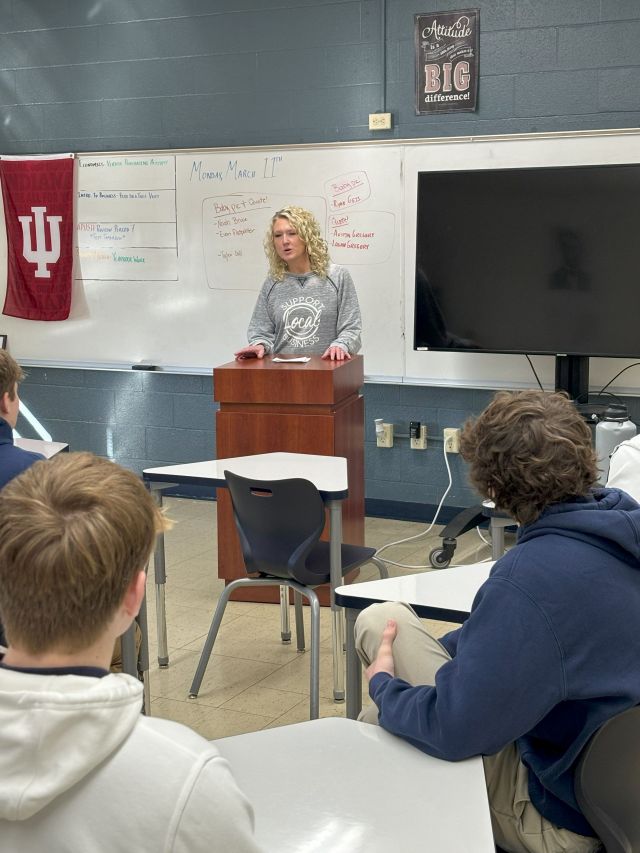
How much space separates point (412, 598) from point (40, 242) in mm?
4508

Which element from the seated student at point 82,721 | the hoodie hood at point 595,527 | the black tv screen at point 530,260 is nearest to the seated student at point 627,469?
the hoodie hood at point 595,527

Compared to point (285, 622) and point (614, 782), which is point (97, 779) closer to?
point (614, 782)

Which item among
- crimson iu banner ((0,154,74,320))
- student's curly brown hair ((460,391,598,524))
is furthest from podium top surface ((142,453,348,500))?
crimson iu banner ((0,154,74,320))

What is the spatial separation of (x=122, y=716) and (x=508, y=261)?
13.2 feet

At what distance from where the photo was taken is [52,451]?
374cm

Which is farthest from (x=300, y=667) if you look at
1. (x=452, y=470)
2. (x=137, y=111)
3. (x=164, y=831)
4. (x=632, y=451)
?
(x=137, y=111)

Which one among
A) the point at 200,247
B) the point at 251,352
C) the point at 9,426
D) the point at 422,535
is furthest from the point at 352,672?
the point at 200,247

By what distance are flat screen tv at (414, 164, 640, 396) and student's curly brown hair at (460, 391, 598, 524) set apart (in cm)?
305

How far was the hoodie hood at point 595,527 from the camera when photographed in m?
1.52

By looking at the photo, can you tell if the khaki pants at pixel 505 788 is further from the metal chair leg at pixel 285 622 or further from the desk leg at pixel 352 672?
the metal chair leg at pixel 285 622

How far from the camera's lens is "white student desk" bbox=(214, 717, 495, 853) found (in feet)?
4.08

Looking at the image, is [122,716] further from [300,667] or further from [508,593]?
[300,667]

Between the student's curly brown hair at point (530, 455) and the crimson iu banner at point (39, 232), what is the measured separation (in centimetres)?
473

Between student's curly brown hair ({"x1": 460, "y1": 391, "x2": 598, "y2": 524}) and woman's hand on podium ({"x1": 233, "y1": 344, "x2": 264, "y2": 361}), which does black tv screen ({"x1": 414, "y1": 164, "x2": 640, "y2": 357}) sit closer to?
woman's hand on podium ({"x1": 233, "y1": 344, "x2": 264, "y2": 361})
